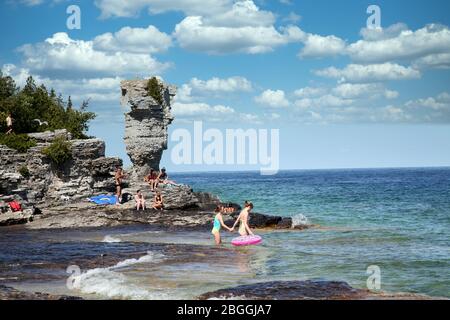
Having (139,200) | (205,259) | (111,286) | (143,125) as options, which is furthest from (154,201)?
(111,286)

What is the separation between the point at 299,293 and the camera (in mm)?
14422

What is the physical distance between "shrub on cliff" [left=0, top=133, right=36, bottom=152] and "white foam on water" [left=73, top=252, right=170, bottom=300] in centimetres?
1994

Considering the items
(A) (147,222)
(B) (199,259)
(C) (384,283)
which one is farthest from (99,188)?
(C) (384,283)

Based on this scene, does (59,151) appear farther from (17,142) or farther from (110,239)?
(110,239)

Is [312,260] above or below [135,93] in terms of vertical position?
below

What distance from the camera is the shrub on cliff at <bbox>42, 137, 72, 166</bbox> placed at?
116ft

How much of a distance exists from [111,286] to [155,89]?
3041 cm

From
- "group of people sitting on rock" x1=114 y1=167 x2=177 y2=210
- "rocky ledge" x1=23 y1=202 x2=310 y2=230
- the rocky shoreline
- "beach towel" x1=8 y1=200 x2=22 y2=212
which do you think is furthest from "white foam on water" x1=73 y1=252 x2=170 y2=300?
"group of people sitting on rock" x1=114 y1=167 x2=177 y2=210

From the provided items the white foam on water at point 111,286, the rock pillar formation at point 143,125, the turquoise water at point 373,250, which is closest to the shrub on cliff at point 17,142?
the rock pillar formation at point 143,125

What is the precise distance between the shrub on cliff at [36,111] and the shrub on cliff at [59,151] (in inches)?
166

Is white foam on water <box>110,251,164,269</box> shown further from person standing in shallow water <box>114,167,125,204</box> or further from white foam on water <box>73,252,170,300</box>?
person standing in shallow water <box>114,167,125,204</box>

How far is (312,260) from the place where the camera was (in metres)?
20.9
